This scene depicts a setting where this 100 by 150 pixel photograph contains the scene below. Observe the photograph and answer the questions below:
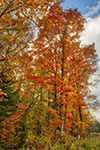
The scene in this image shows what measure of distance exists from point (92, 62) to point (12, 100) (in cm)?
1039

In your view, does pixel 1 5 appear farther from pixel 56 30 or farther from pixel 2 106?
pixel 2 106

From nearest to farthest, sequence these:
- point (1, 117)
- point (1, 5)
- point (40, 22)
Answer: point (1, 5) < point (40, 22) < point (1, 117)

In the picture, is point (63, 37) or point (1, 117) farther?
point (1, 117)

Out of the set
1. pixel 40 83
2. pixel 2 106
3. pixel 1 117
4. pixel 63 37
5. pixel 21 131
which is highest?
pixel 63 37

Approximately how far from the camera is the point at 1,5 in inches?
171

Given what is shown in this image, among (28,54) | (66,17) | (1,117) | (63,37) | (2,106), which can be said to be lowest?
(1,117)

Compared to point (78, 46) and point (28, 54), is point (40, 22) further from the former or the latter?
point (78, 46)

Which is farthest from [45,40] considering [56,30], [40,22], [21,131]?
[21,131]

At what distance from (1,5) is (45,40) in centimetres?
586

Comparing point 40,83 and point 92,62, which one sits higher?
point 92,62

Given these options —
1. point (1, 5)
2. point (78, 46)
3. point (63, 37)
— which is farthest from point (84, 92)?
point (1, 5)

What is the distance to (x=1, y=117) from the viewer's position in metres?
12.5

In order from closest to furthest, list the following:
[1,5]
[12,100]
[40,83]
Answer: [1,5] < [40,83] < [12,100]

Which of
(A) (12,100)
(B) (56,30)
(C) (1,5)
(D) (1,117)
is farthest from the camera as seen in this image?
(A) (12,100)
